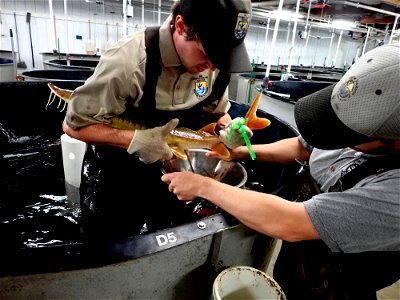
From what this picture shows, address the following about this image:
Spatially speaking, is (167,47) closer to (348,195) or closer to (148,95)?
(148,95)

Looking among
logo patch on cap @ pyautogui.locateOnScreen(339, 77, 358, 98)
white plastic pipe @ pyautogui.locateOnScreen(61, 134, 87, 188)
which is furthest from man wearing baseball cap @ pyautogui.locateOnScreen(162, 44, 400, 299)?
white plastic pipe @ pyautogui.locateOnScreen(61, 134, 87, 188)

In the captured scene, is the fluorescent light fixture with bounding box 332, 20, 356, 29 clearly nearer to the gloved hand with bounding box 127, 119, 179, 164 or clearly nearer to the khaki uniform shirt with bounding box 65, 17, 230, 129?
the khaki uniform shirt with bounding box 65, 17, 230, 129

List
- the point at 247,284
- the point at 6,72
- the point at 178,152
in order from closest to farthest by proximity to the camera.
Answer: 1. the point at 247,284
2. the point at 178,152
3. the point at 6,72

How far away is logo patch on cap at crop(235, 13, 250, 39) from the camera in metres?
1.15

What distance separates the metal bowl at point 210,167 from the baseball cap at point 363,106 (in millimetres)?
785

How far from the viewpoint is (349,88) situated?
865mm

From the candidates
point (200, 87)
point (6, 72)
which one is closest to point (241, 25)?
point (200, 87)

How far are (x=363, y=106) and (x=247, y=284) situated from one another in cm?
81

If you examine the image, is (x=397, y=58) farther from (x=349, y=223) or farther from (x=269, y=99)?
(x=269, y=99)

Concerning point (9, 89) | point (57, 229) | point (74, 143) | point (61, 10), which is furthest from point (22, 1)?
point (57, 229)

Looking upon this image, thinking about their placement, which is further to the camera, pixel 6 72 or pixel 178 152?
pixel 6 72

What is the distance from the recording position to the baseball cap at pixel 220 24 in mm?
1105

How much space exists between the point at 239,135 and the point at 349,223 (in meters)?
0.67

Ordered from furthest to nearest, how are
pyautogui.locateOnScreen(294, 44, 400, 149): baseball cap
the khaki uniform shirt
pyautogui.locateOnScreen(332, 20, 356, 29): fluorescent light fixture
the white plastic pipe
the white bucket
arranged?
pyautogui.locateOnScreen(332, 20, 356, 29): fluorescent light fixture, the white plastic pipe, the khaki uniform shirt, the white bucket, pyautogui.locateOnScreen(294, 44, 400, 149): baseball cap
